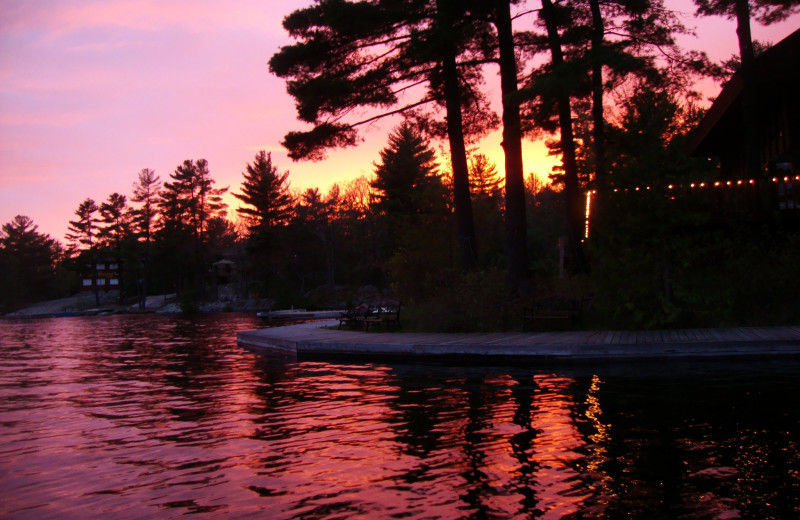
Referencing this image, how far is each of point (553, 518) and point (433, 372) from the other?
28.6 ft

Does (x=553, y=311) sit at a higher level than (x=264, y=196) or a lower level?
lower

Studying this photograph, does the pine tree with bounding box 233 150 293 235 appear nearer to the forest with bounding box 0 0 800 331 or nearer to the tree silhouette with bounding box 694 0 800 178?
the forest with bounding box 0 0 800 331

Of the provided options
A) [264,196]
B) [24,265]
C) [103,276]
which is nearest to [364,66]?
[264,196]

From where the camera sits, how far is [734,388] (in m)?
10.0

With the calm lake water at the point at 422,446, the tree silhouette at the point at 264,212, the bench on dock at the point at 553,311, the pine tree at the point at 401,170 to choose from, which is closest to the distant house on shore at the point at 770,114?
the bench on dock at the point at 553,311

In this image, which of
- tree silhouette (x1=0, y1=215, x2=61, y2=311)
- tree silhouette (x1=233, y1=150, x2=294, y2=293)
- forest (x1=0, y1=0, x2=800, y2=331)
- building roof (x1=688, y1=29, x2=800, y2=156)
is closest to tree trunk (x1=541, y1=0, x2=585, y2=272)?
forest (x1=0, y1=0, x2=800, y2=331)

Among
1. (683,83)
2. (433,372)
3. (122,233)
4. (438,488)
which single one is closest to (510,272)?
(433,372)

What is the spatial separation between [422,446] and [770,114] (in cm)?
2242

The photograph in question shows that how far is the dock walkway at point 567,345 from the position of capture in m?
13.0

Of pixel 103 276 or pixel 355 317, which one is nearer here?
pixel 355 317

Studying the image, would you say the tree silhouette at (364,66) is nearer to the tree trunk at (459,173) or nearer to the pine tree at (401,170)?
the tree trunk at (459,173)

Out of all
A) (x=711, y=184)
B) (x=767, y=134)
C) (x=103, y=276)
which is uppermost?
(x=767, y=134)

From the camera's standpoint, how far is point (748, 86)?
1911cm

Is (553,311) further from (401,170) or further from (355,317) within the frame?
(401,170)
